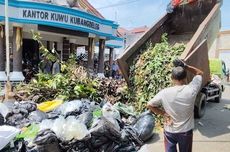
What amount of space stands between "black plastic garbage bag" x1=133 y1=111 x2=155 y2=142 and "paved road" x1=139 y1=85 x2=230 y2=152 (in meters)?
0.17

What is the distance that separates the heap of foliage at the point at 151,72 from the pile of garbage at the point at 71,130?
79 centimetres

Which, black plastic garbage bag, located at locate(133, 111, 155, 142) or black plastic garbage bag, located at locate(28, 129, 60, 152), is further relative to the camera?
black plastic garbage bag, located at locate(133, 111, 155, 142)

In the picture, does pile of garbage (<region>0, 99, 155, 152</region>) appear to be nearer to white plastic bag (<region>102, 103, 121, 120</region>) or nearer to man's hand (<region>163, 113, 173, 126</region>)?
white plastic bag (<region>102, 103, 121, 120</region>)

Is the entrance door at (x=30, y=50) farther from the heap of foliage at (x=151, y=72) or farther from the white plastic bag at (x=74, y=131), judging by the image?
the white plastic bag at (x=74, y=131)

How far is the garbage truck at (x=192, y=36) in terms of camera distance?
633cm

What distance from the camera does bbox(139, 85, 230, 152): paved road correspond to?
508 centimetres

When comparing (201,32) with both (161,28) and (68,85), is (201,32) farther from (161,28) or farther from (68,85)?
(68,85)

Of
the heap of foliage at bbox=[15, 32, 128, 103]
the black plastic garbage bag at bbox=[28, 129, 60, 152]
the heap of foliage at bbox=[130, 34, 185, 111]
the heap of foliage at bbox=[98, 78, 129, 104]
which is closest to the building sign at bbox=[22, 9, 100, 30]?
the heap of foliage at bbox=[15, 32, 128, 103]

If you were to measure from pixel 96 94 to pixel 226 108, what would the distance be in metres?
4.79

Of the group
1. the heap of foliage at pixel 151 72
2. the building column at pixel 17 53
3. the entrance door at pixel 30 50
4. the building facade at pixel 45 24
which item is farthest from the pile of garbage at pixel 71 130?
the entrance door at pixel 30 50

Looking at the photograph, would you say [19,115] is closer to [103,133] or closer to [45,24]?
[103,133]

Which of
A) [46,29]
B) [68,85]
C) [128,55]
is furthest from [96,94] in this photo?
[46,29]

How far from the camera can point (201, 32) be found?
260 inches

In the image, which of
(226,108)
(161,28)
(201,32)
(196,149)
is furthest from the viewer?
(226,108)
